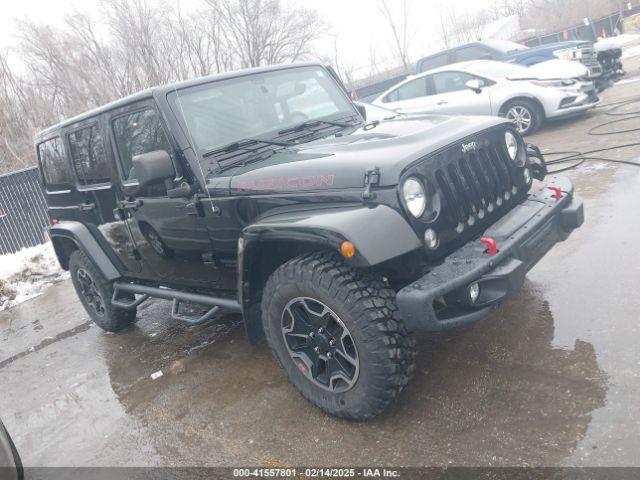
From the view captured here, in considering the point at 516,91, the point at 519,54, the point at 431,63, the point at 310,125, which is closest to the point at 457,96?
the point at 516,91

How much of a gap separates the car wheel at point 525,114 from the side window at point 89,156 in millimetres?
7585

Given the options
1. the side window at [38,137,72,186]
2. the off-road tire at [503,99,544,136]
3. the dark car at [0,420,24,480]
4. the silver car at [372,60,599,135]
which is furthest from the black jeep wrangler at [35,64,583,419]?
the off-road tire at [503,99,544,136]


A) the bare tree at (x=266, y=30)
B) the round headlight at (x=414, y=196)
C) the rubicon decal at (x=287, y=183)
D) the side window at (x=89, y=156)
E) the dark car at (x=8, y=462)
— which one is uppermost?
the bare tree at (x=266, y=30)

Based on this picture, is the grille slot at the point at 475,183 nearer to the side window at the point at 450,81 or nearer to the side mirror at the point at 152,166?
the side mirror at the point at 152,166

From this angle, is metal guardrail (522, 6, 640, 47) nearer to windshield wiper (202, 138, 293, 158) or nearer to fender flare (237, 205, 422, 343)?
windshield wiper (202, 138, 293, 158)

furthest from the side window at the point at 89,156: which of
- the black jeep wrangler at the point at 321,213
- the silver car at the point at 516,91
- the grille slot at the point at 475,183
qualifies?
the silver car at the point at 516,91

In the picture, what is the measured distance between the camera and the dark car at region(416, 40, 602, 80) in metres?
11.3

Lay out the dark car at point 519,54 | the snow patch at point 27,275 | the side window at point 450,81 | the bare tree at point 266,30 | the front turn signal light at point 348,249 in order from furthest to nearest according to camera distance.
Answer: the bare tree at point 266,30
the dark car at point 519,54
the side window at point 450,81
the snow patch at point 27,275
the front turn signal light at point 348,249

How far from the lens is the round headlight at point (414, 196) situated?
2789 millimetres

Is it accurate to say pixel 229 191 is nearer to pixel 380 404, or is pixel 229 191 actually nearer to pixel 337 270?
pixel 337 270

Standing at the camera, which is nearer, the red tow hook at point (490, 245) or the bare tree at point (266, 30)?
the red tow hook at point (490, 245)

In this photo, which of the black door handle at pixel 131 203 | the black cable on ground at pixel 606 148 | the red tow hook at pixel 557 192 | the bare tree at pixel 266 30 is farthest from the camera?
the bare tree at pixel 266 30

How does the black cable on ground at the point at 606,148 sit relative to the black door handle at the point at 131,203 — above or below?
below

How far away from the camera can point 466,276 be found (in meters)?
2.65
